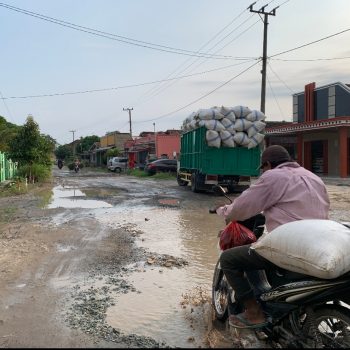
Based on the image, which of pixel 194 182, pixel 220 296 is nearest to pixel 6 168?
pixel 194 182

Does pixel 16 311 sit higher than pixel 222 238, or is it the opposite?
pixel 222 238

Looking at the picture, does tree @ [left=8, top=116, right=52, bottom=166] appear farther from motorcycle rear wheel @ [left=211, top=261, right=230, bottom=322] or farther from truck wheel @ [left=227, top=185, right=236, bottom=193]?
motorcycle rear wheel @ [left=211, top=261, right=230, bottom=322]

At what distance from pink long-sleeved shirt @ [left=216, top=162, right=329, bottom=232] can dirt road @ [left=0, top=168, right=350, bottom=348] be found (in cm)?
118

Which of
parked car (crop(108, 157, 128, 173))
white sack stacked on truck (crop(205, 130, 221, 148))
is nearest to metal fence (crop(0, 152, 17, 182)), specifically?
white sack stacked on truck (crop(205, 130, 221, 148))

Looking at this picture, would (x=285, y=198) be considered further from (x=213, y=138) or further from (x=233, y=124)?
(x=233, y=124)

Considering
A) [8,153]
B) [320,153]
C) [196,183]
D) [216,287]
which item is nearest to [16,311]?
[216,287]

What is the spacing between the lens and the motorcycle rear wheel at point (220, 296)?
180 inches

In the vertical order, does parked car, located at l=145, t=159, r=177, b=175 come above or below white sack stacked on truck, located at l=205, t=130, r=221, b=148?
below

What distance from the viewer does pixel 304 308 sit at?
3469 millimetres

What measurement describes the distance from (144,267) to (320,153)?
29.0 m

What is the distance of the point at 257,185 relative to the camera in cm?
391

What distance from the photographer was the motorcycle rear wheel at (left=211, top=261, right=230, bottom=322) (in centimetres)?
457

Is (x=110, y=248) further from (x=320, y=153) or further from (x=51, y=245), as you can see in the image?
(x=320, y=153)

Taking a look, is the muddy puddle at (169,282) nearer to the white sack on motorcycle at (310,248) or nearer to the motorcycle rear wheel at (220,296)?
the motorcycle rear wheel at (220,296)
